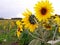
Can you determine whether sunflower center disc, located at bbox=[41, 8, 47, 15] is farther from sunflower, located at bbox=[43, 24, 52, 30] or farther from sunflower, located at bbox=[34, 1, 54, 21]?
sunflower, located at bbox=[43, 24, 52, 30]

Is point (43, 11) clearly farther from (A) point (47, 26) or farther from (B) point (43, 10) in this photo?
(A) point (47, 26)

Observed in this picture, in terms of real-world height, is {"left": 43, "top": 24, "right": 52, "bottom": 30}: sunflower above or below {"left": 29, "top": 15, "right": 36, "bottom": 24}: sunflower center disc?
below

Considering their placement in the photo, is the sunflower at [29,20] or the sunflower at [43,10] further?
the sunflower at [29,20]

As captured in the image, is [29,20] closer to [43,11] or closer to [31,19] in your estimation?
[31,19]

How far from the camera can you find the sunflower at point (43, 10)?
1.77 meters

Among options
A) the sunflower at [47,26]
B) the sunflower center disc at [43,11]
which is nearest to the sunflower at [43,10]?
the sunflower center disc at [43,11]

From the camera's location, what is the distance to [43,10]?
1.91 meters

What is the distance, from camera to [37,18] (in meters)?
1.82

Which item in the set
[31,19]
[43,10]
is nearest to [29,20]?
[31,19]

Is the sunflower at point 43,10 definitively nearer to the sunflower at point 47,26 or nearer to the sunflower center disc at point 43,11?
the sunflower center disc at point 43,11

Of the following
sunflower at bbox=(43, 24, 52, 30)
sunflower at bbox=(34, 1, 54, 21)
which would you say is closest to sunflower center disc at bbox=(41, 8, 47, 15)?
sunflower at bbox=(34, 1, 54, 21)

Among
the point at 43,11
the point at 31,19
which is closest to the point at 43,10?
the point at 43,11

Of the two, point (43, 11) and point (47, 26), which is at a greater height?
point (43, 11)

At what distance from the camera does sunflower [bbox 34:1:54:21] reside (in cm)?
177
